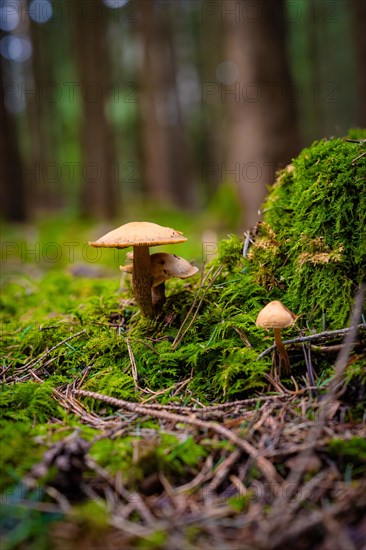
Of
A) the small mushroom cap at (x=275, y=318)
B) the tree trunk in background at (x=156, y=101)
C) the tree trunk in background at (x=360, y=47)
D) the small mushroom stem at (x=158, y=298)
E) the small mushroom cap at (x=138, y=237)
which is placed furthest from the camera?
the tree trunk in background at (x=156, y=101)

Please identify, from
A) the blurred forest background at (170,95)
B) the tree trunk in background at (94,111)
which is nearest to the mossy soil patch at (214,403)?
the blurred forest background at (170,95)

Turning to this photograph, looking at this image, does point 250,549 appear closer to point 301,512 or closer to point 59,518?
point 301,512

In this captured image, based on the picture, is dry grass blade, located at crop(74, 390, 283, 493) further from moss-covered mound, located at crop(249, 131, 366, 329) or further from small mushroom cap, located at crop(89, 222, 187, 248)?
moss-covered mound, located at crop(249, 131, 366, 329)

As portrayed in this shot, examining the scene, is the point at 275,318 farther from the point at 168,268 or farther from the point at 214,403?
the point at 168,268

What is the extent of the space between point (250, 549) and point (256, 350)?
3.31ft

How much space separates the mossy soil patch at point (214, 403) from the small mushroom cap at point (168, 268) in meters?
0.22

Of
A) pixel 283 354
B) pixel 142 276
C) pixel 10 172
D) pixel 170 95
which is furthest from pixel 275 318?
pixel 170 95

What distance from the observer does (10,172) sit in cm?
1056

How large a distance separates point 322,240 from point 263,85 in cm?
478

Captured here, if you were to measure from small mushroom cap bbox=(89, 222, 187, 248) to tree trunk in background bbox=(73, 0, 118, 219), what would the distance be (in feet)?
32.3

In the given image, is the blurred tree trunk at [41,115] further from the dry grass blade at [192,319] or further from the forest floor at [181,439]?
the forest floor at [181,439]

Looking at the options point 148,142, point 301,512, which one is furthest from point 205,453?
point 148,142

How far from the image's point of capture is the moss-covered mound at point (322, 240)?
2.11 metres

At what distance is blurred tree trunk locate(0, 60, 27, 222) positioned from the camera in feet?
34.0
